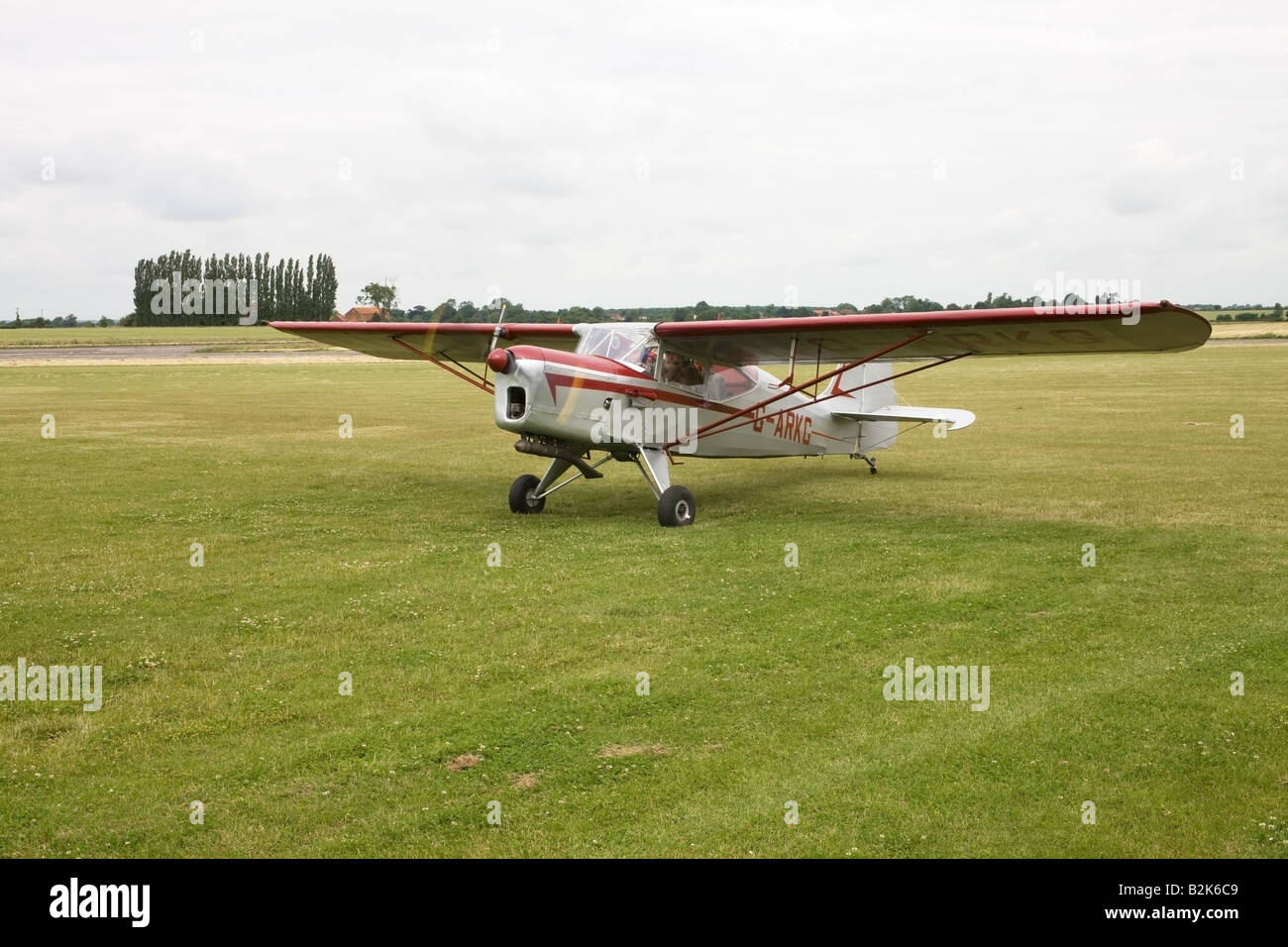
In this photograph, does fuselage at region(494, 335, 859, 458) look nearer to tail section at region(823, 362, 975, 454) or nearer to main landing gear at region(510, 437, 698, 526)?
main landing gear at region(510, 437, 698, 526)

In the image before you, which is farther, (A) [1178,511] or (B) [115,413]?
(B) [115,413]

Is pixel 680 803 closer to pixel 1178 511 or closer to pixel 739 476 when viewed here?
pixel 1178 511

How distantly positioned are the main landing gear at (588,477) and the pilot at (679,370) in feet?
3.49

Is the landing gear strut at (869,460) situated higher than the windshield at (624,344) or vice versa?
the windshield at (624,344)

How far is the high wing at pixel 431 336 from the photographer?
1702 cm

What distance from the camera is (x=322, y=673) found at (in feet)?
26.9

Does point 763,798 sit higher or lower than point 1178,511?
lower

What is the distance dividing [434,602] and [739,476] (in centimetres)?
963

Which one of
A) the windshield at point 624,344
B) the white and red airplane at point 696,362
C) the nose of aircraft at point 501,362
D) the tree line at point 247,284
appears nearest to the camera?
the white and red airplane at point 696,362

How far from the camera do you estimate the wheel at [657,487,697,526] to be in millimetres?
14055

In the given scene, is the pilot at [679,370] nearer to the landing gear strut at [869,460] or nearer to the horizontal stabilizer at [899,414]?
the horizontal stabilizer at [899,414]

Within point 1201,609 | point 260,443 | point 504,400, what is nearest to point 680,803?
point 1201,609

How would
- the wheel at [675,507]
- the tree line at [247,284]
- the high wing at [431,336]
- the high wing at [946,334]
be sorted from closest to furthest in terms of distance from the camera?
the high wing at [946,334]
the wheel at [675,507]
the high wing at [431,336]
the tree line at [247,284]

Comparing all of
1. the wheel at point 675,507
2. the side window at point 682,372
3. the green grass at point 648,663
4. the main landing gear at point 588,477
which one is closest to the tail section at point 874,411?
the green grass at point 648,663
